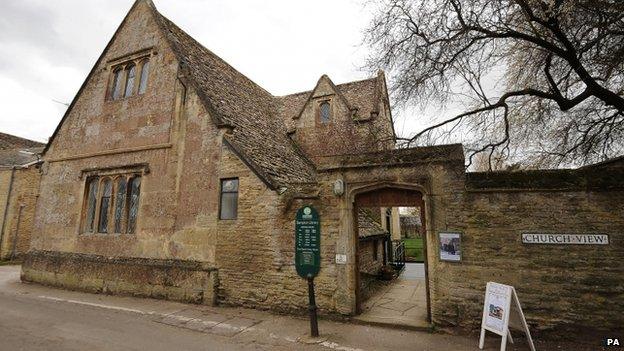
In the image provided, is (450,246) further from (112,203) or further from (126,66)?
(126,66)

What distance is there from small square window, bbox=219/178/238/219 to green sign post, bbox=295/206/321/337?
2974 mm

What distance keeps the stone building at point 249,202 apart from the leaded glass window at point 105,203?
6 cm

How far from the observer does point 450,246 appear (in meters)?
7.50

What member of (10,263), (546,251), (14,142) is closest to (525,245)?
(546,251)

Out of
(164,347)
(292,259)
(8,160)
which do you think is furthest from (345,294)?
(8,160)

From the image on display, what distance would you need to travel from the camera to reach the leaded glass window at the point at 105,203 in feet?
42.8

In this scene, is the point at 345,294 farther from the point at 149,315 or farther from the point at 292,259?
the point at 149,315

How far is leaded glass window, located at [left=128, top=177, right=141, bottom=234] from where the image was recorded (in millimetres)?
12227

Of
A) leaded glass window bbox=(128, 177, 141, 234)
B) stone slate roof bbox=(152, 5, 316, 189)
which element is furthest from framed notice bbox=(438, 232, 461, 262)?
leaded glass window bbox=(128, 177, 141, 234)

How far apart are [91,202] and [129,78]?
550cm

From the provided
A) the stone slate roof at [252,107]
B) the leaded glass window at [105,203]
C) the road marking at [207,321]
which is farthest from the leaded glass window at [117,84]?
the road marking at [207,321]

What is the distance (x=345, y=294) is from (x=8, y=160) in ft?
99.0

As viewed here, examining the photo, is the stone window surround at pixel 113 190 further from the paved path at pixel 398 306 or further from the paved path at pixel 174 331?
the paved path at pixel 398 306

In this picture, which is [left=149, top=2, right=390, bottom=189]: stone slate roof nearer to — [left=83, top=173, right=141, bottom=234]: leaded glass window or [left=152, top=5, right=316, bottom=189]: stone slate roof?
[left=152, top=5, right=316, bottom=189]: stone slate roof
